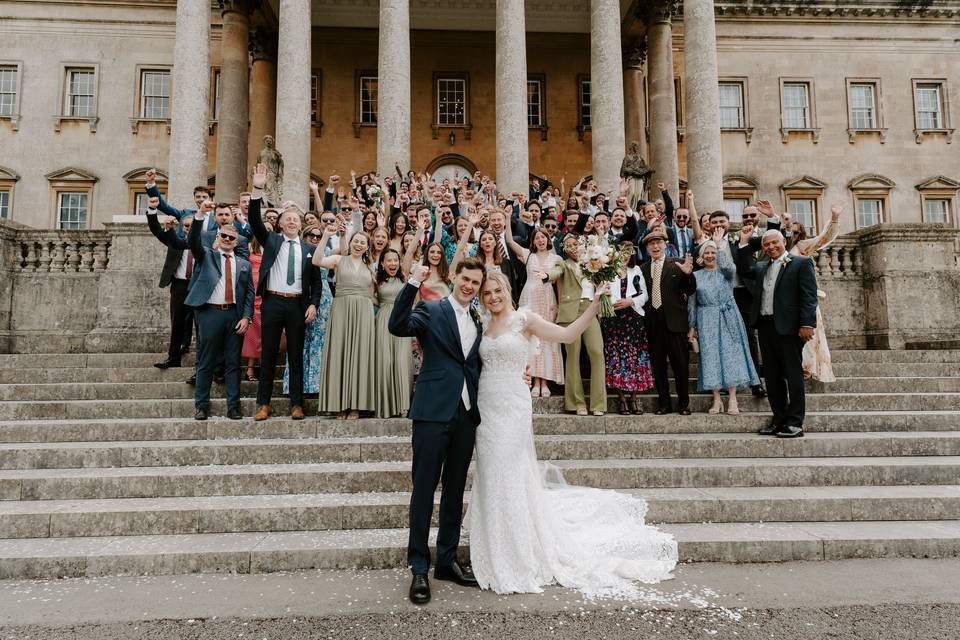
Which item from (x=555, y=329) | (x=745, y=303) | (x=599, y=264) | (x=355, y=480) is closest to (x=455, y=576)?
(x=355, y=480)

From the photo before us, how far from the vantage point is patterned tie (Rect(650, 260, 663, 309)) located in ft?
23.6

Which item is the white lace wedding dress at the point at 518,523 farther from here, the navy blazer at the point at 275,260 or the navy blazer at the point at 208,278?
the navy blazer at the point at 208,278

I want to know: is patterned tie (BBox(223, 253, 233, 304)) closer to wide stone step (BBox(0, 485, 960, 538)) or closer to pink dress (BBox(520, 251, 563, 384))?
wide stone step (BBox(0, 485, 960, 538))

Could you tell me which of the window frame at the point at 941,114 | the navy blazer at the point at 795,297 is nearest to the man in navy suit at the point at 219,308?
the navy blazer at the point at 795,297

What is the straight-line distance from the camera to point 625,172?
13391mm

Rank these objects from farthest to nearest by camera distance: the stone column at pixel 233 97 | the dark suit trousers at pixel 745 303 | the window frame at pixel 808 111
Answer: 1. the window frame at pixel 808 111
2. the stone column at pixel 233 97
3. the dark suit trousers at pixel 745 303

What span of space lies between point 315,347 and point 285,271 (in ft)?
3.66

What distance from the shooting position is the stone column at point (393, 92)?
14.2m

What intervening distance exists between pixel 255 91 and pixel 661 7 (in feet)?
48.4

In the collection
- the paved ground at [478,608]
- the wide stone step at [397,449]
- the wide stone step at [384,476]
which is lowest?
the paved ground at [478,608]

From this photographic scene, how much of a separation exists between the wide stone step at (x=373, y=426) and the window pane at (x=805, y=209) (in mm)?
19847

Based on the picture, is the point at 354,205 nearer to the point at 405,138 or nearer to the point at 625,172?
the point at 405,138

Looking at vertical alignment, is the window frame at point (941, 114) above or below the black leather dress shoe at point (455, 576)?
above

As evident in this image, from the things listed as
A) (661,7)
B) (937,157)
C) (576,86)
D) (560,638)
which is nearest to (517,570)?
(560,638)
